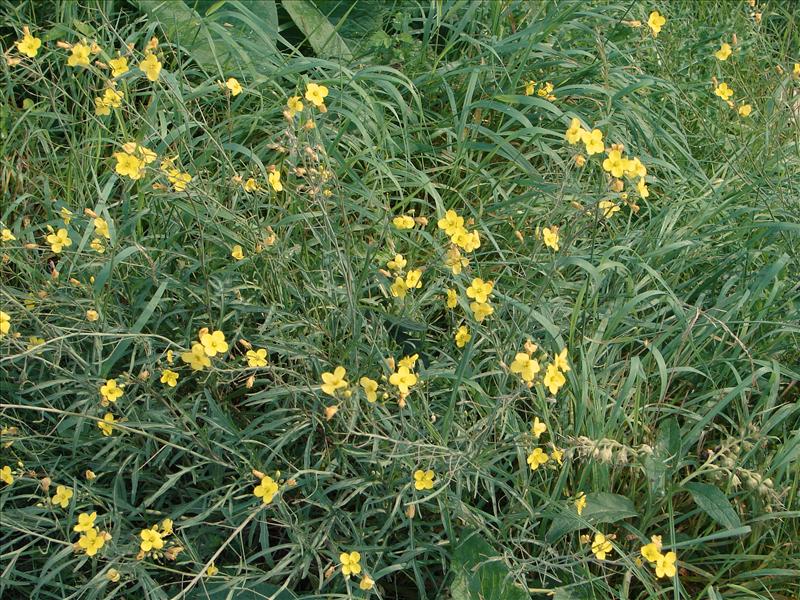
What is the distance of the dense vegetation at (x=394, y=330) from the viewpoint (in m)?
2.02

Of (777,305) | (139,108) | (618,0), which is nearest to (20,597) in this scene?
(139,108)

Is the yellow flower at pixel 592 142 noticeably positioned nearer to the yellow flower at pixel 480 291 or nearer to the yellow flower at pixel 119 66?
the yellow flower at pixel 480 291

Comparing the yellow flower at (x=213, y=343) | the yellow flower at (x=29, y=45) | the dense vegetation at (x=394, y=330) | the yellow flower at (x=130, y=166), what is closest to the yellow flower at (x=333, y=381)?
the dense vegetation at (x=394, y=330)

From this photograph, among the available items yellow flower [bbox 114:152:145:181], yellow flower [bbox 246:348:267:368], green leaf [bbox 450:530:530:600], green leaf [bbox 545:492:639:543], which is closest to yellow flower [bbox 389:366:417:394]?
yellow flower [bbox 246:348:267:368]

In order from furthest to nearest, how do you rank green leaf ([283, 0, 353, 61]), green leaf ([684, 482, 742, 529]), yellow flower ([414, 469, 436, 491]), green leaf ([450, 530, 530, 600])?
green leaf ([283, 0, 353, 61]), green leaf ([684, 482, 742, 529]), green leaf ([450, 530, 530, 600]), yellow flower ([414, 469, 436, 491])

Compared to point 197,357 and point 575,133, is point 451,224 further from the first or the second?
point 197,357

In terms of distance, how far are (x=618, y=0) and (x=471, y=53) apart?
0.68 meters

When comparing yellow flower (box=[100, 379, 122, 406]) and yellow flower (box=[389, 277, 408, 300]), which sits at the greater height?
yellow flower (box=[389, 277, 408, 300])

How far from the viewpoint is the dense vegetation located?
202 centimetres

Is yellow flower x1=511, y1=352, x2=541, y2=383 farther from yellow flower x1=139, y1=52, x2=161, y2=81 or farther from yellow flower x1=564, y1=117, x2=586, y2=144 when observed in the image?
yellow flower x1=139, y1=52, x2=161, y2=81

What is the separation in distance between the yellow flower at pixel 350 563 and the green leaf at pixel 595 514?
17.8 inches

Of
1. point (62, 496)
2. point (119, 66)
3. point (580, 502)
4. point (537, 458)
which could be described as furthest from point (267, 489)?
point (119, 66)

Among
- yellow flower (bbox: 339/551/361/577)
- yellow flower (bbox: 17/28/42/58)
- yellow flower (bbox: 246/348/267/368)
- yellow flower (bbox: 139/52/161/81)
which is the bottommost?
yellow flower (bbox: 339/551/361/577)

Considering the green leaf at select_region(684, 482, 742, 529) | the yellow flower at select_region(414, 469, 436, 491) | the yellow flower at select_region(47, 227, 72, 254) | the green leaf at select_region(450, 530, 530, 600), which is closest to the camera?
the yellow flower at select_region(414, 469, 436, 491)
